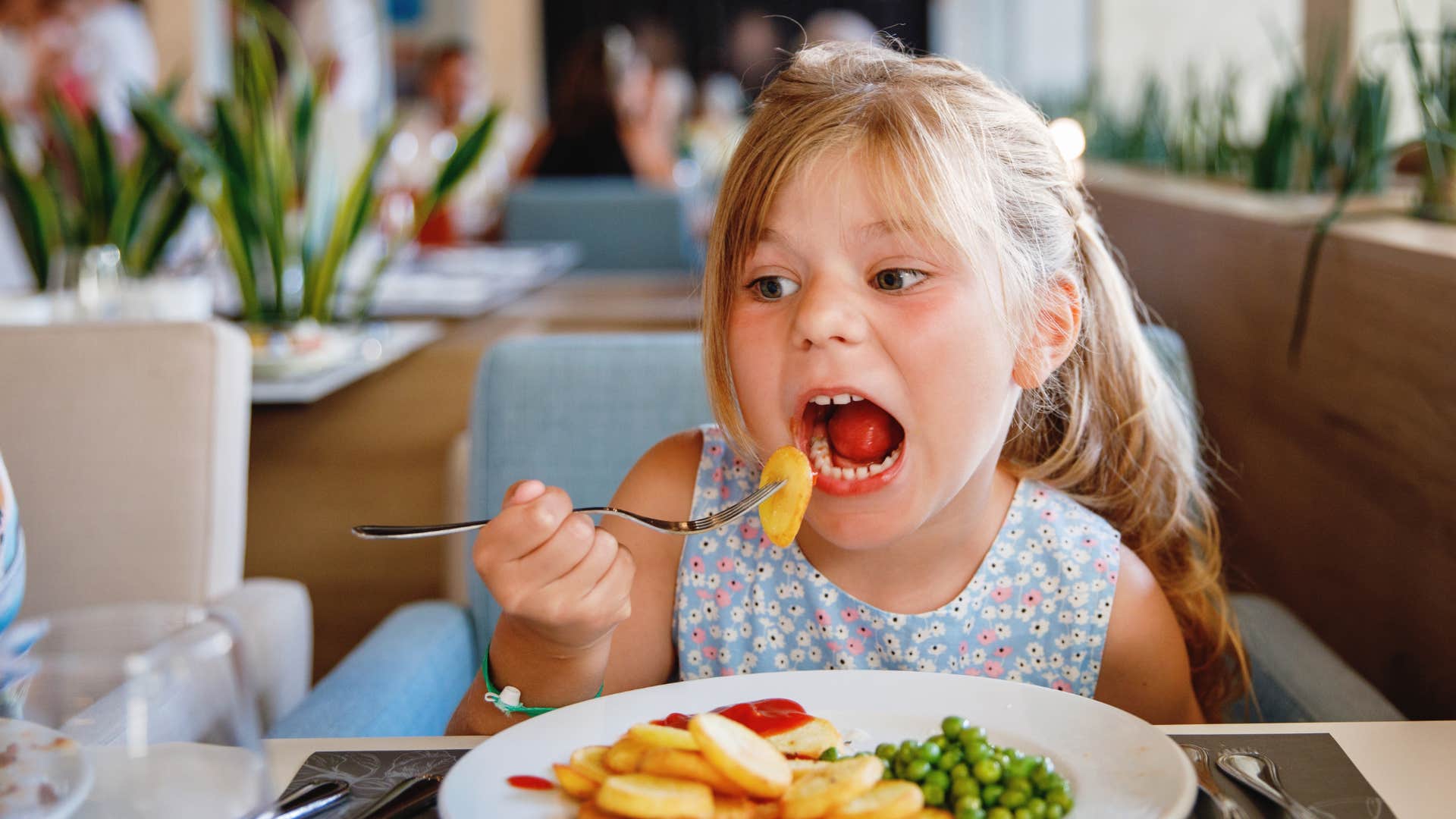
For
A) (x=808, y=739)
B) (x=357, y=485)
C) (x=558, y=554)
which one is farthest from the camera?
(x=357, y=485)

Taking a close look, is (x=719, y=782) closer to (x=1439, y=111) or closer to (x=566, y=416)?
(x=566, y=416)

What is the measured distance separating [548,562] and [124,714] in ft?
1.16

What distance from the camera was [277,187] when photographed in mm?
2170

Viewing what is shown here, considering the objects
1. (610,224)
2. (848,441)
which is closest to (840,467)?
(848,441)

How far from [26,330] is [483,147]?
1.02m

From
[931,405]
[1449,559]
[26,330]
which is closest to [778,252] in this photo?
[931,405]

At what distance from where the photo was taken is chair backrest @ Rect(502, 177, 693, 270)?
418 centimetres

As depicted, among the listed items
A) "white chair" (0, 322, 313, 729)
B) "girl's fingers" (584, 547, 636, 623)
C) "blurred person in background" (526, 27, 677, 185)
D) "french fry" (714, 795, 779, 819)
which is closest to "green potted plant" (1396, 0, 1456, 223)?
"girl's fingers" (584, 547, 636, 623)

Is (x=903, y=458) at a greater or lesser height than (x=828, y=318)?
lesser

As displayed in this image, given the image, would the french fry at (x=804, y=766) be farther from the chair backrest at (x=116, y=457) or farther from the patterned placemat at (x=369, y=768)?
the chair backrest at (x=116, y=457)

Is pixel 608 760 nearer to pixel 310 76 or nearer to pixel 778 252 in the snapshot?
pixel 778 252

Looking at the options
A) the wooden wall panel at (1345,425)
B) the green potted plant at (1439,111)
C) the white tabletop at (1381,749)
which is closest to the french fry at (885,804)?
the white tabletop at (1381,749)

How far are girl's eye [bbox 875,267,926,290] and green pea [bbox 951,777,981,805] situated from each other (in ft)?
1.29

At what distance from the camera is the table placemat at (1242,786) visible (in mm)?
614
